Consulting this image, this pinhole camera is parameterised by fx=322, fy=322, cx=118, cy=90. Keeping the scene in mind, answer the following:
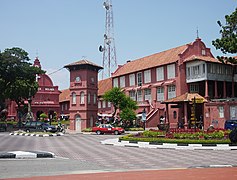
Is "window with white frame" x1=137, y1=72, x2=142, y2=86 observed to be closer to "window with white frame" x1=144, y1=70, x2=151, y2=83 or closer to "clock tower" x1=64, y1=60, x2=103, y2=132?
"window with white frame" x1=144, y1=70, x2=151, y2=83

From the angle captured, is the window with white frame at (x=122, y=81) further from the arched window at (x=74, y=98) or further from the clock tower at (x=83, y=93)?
the arched window at (x=74, y=98)

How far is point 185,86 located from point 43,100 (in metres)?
28.9

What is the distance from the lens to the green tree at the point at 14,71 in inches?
1585

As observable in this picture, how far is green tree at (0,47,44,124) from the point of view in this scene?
4025cm

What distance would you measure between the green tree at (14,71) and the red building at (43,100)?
47.7 feet

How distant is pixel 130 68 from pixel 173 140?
34.1m

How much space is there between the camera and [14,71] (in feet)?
133

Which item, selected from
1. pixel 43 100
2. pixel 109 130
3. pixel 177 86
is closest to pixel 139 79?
pixel 177 86

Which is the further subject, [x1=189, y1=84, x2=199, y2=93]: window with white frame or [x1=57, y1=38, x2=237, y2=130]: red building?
[x1=189, y1=84, x2=199, y2=93]: window with white frame

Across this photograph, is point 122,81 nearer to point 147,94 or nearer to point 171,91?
point 147,94

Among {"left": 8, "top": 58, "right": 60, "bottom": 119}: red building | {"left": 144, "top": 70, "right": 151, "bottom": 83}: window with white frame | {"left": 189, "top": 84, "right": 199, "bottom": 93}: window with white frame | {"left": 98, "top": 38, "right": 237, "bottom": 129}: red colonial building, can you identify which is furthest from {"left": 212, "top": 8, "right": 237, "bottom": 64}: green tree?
{"left": 8, "top": 58, "right": 60, "bottom": 119}: red building

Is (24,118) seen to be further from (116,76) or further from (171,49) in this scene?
(171,49)

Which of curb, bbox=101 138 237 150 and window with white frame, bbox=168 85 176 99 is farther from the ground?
window with white frame, bbox=168 85 176 99

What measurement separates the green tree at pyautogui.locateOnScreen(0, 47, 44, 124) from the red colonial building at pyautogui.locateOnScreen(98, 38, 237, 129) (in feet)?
52.0
